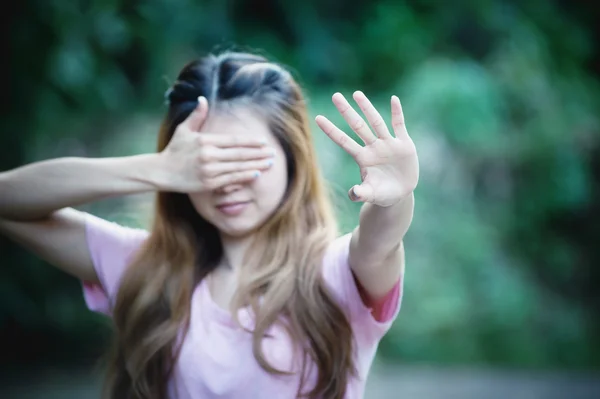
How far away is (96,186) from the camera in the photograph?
1.41 metres

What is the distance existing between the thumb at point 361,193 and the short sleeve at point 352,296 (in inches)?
8.6

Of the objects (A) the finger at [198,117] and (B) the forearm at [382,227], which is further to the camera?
(A) the finger at [198,117]

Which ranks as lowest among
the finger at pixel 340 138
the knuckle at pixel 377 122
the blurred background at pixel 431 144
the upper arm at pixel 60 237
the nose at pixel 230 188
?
the upper arm at pixel 60 237

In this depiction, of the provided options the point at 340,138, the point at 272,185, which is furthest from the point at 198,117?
the point at 340,138

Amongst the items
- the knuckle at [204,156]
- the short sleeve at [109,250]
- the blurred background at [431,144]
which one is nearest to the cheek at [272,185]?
the knuckle at [204,156]

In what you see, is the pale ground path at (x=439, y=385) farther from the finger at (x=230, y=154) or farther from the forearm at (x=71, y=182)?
the finger at (x=230, y=154)

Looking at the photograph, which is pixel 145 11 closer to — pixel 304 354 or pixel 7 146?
pixel 7 146

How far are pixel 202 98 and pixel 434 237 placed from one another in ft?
9.60

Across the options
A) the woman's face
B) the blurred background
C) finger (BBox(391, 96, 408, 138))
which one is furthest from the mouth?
the blurred background

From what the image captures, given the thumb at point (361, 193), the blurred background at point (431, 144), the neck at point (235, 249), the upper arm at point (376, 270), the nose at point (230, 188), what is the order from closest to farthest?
1. the thumb at point (361, 193)
2. the upper arm at point (376, 270)
3. the nose at point (230, 188)
4. the neck at point (235, 249)
5. the blurred background at point (431, 144)

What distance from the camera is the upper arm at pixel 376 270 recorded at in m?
1.23

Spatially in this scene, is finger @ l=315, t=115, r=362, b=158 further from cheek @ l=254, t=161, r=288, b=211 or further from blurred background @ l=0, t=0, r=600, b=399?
blurred background @ l=0, t=0, r=600, b=399

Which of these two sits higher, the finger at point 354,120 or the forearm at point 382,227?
the finger at point 354,120

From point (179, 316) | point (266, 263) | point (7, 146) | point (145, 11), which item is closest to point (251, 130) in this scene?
point (266, 263)
